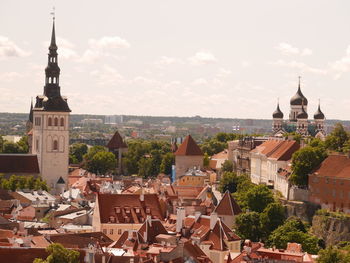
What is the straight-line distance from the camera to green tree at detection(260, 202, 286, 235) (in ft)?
257

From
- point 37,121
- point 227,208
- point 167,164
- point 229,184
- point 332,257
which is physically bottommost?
point 332,257

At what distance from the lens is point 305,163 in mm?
83500

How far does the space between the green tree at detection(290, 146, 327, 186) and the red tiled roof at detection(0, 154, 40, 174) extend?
42143mm

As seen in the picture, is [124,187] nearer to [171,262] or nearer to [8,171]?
[8,171]

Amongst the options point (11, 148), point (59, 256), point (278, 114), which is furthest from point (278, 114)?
point (59, 256)

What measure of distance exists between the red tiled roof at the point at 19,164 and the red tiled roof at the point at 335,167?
148 feet

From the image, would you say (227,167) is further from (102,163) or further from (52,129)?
(102,163)

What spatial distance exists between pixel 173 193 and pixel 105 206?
2296cm

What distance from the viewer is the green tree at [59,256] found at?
165 feet

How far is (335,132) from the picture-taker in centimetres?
9356

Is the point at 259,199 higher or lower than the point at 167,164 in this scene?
higher

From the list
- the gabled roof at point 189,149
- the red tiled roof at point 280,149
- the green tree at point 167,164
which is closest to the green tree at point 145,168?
the green tree at point 167,164

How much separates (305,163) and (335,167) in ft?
13.6

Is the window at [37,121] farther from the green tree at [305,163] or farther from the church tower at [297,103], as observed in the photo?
the church tower at [297,103]
